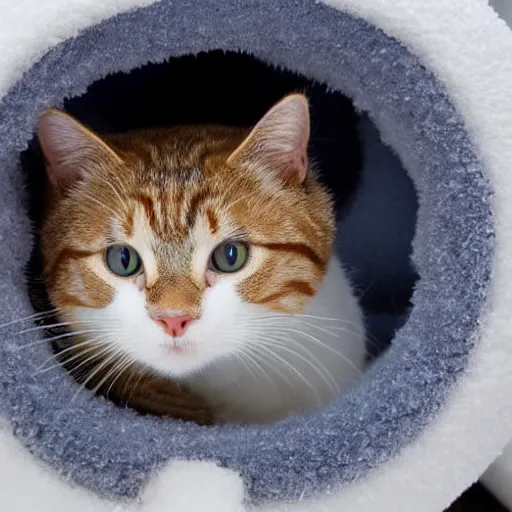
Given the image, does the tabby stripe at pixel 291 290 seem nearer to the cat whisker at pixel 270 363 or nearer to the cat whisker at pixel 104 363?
the cat whisker at pixel 270 363

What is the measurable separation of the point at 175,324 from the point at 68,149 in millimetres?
425

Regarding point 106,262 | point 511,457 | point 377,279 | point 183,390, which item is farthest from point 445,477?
point 377,279

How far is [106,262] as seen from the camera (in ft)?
4.55

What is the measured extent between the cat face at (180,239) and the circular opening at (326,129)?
275 millimetres

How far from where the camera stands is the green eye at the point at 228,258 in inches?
53.4

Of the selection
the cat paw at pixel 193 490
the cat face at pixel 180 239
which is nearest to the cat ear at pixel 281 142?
the cat face at pixel 180 239

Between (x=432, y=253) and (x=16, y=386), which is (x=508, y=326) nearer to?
(x=432, y=253)

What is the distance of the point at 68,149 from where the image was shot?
1.43 meters

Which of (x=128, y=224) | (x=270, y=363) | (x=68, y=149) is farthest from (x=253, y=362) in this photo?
(x=68, y=149)

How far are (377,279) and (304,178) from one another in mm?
656

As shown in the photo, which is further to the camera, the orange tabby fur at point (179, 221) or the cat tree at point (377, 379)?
the orange tabby fur at point (179, 221)

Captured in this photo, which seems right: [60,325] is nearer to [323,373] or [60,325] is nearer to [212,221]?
[212,221]

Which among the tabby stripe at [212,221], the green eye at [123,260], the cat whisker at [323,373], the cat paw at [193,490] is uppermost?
the tabby stripe at [212,221]

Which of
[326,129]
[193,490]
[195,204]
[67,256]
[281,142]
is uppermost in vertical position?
[326,129]
